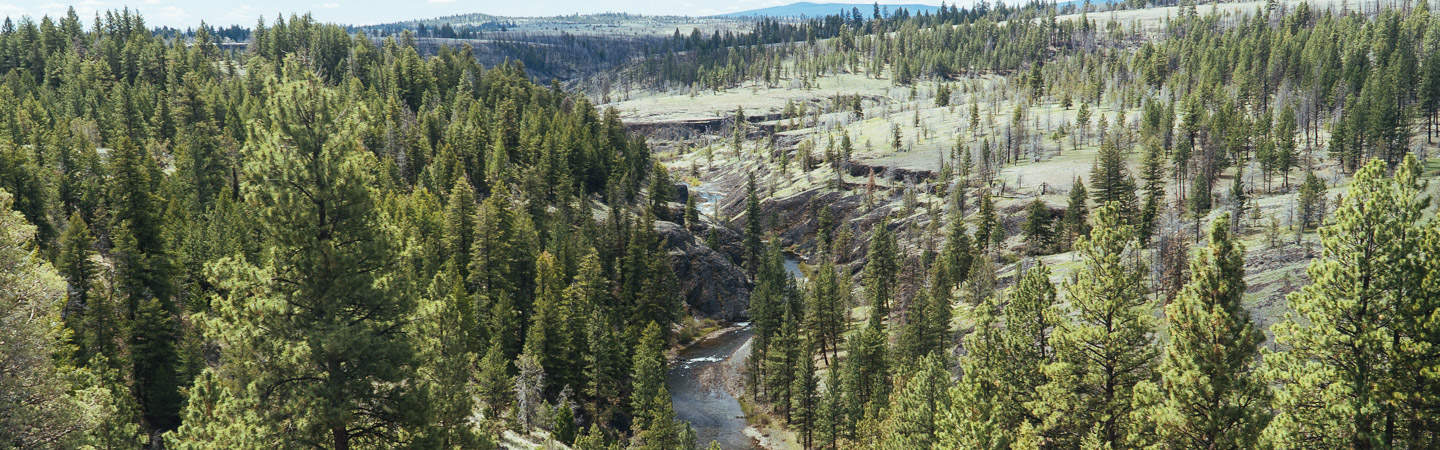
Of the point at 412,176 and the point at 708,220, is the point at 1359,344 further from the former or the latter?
the point at 708,220

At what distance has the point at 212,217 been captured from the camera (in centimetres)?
6350

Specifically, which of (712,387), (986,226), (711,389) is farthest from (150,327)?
(986,226)

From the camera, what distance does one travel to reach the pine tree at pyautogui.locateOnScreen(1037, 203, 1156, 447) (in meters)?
26.3

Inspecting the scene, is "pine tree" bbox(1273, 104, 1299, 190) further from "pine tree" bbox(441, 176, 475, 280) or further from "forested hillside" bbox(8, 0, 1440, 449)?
"pine tree" bbox(441, 176, 475, 280)

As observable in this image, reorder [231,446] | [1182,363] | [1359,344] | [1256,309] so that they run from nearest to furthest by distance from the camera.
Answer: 1. [231,446]
2. [1359,344]
3. [1182,363]
4. [1256,309]

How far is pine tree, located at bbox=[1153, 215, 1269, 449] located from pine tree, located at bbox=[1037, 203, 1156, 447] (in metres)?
2.50

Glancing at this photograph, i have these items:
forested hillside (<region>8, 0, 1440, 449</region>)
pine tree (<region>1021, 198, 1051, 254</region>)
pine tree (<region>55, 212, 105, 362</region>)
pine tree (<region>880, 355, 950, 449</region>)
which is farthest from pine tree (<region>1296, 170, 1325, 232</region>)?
pine tree (<region>55, 212, 105, 362</region>)

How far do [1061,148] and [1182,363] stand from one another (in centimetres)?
16162

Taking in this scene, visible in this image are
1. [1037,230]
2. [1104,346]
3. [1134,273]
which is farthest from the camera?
[1037,230]

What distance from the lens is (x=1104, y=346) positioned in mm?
26453

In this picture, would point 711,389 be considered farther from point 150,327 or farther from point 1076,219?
point 1076,219

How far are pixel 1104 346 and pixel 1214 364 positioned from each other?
3.90 metres

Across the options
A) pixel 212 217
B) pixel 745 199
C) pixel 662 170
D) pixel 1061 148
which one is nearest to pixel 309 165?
pixel 212 217

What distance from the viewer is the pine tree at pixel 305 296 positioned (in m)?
18.9
